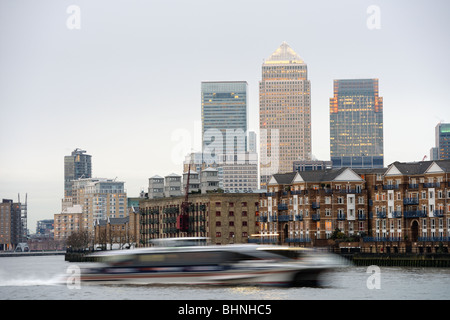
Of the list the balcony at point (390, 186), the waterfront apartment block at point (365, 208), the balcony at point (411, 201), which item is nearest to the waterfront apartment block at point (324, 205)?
the waterfront apartment block at point (365, 208)

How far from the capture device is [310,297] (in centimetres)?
6762

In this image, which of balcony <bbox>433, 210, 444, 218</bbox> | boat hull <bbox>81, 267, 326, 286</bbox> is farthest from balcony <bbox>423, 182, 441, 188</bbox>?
boat hull <bbox>81, 267, 326, 286</bbox>

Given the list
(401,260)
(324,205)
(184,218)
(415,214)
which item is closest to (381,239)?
(415,214)

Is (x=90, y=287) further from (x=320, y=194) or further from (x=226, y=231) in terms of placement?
(x=226, y=231)

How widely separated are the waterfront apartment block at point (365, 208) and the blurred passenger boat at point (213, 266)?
63.0 metres

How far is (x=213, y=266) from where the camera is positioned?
7406cm

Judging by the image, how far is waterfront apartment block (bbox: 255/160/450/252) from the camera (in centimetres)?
13988

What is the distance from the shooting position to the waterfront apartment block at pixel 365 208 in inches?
5507

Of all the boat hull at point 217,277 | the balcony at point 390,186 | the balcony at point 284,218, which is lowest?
the boat hull at point 217,277

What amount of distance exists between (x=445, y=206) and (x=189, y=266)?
7253 centimetres

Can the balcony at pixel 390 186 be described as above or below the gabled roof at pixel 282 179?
below

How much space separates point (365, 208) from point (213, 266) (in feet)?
272

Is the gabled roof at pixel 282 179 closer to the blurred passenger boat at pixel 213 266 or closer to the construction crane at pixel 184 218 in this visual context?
the construction crane at pixel 184 218
